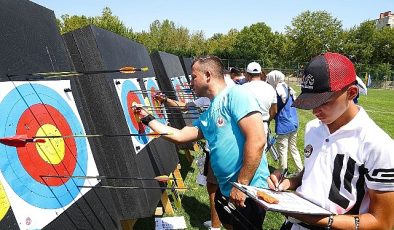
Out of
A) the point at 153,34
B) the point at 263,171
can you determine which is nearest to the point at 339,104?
the point at 263,171

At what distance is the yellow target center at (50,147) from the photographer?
191cm

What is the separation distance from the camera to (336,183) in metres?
1.59

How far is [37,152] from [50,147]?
4.9 inches

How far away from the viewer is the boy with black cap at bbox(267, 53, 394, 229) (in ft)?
4.75

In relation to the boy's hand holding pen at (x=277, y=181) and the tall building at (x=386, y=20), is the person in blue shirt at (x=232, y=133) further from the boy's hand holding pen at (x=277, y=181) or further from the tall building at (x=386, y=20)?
the tall building at (x=386, y=20)

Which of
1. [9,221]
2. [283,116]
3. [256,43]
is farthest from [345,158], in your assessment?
[256,43]

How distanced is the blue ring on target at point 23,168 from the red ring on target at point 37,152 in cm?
2

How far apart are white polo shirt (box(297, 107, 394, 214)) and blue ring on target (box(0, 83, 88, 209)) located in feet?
4.13

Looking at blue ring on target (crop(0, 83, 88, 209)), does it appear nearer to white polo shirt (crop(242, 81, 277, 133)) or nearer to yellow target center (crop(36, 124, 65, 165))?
yellow target center (crop(36, 124, 65, 165))

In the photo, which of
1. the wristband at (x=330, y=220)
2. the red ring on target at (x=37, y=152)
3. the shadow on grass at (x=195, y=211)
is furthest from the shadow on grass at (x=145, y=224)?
the wristband at (x=330, y=220)

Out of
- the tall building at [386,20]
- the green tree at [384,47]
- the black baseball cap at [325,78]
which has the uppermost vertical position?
the tall building at [386,20]

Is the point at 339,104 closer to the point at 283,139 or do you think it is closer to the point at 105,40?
the point at 105,40

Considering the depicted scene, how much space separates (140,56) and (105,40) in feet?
4.18

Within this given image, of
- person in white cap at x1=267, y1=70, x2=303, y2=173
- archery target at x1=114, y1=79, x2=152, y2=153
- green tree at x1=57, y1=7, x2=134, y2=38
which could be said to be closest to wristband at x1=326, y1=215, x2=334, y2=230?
archery target at x1=114, y1=79, x2=152, y2=153
